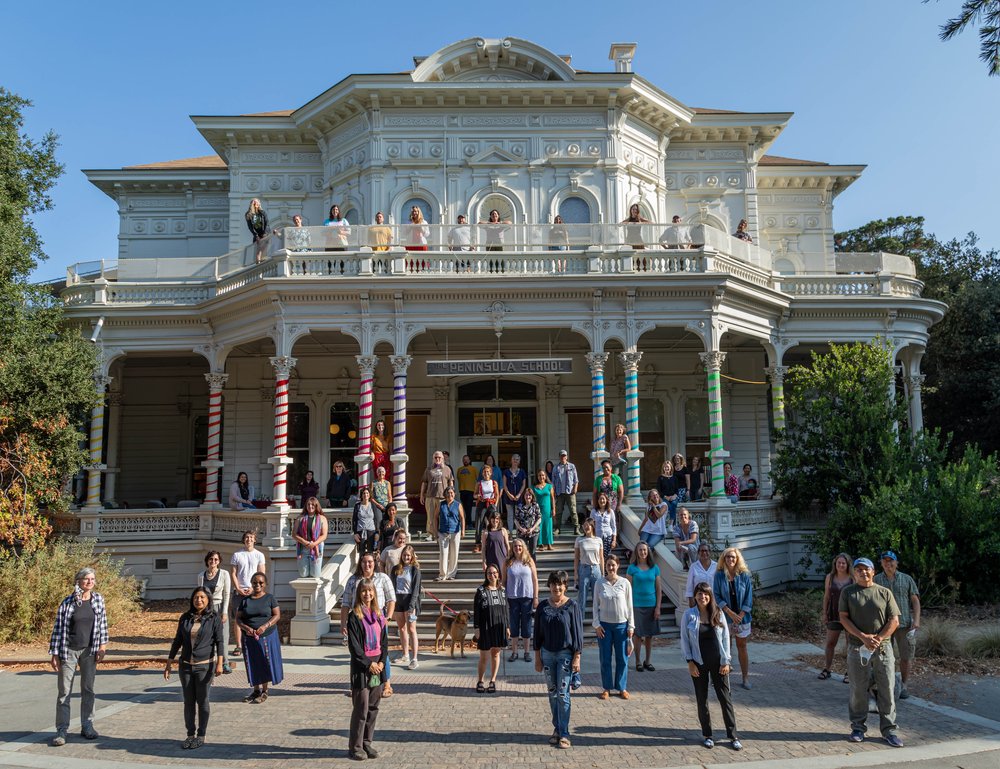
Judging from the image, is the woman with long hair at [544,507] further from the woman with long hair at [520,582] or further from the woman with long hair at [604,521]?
the woman with long hair at [520,582]

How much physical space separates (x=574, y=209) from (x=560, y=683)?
1627 centimetres

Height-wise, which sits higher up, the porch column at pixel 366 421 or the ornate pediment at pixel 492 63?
the ornate pediment at pixel 492 63

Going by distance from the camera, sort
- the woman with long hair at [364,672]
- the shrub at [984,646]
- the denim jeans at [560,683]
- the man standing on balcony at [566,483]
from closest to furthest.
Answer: the woman with long hair at [364,672]
the denim jeans at [560,683]
the shrub at [984,646]
the man standing on balcony at [566,483]

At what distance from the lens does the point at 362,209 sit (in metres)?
22.0

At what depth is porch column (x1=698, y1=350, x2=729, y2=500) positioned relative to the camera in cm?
1694

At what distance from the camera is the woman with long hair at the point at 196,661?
807cm

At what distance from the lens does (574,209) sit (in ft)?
72.6

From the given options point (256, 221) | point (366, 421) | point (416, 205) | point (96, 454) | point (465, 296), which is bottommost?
point (96, 454)

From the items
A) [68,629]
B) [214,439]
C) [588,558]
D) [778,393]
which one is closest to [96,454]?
[214,439]

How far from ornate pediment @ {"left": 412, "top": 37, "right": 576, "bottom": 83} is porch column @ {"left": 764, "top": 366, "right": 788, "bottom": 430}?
951cm

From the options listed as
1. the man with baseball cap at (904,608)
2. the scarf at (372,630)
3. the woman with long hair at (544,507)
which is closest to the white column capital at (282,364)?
the woman with long hair at (544,507)

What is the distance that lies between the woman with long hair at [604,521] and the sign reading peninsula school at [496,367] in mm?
3916

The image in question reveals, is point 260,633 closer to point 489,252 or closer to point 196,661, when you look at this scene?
point 196,661

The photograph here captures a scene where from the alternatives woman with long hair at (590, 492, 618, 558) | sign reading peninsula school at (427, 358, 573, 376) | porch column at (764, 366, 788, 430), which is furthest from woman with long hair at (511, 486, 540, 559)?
porch column at (764, 366, 788, 430)
